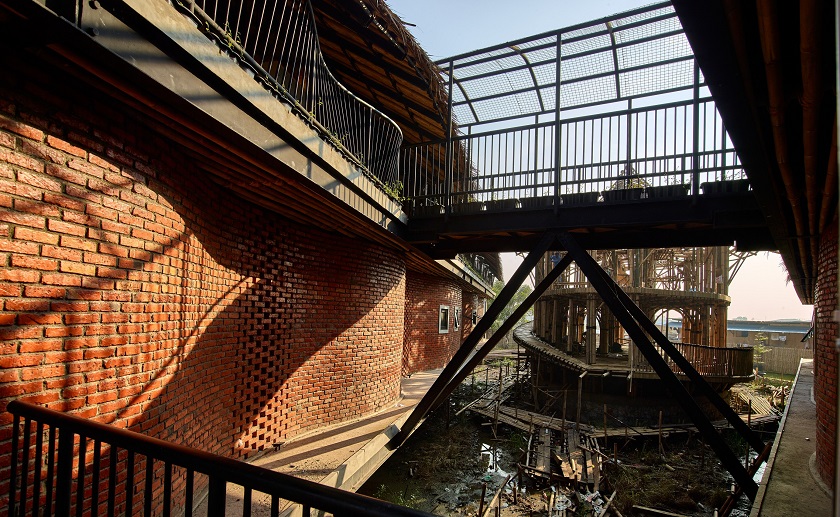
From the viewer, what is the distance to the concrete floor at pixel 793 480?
3.77 meters

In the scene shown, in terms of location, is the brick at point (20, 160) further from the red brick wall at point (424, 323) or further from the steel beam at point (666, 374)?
the red brick wall at point (424, 323)

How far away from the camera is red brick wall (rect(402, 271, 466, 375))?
41.2 ft

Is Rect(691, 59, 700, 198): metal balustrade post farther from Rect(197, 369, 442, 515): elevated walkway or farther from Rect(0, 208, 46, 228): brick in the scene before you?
Rect(0, 208, 46, 228): brick

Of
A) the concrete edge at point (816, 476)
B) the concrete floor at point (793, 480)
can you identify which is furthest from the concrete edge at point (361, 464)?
the concrete edge at point (816, 476)

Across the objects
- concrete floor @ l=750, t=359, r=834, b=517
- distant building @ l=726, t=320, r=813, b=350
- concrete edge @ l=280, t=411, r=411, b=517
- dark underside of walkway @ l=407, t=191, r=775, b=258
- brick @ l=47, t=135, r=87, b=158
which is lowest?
distant building @ l=726, t=320, r=813, b=350

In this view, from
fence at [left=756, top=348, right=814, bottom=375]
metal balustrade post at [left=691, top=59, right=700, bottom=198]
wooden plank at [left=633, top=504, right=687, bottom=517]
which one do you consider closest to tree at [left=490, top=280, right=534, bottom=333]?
fence at [left=756, top=348, right=814, bottom=375]

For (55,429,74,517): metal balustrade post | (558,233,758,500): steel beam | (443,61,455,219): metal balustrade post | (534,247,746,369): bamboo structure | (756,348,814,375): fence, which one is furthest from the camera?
(756,348,814,375): fence

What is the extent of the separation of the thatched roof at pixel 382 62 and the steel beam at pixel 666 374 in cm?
328

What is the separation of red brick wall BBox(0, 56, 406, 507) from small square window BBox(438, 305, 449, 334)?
8497 millimetres

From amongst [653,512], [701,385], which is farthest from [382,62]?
[653,512]

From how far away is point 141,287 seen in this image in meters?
3.11

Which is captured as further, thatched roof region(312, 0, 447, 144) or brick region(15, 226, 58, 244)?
thatched roof region(312, 0, 447, 144)

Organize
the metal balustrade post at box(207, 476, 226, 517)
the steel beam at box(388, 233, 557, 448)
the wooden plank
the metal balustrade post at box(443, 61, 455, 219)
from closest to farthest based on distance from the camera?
the metal balustrade post at box(207, 476, 226, 517) → the steel beam at box(388, 233, 557, 448) → the metal balustrade post at box(443, 61, 455, 219) → the wooden plank

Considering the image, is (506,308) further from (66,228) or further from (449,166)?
(66,228)
